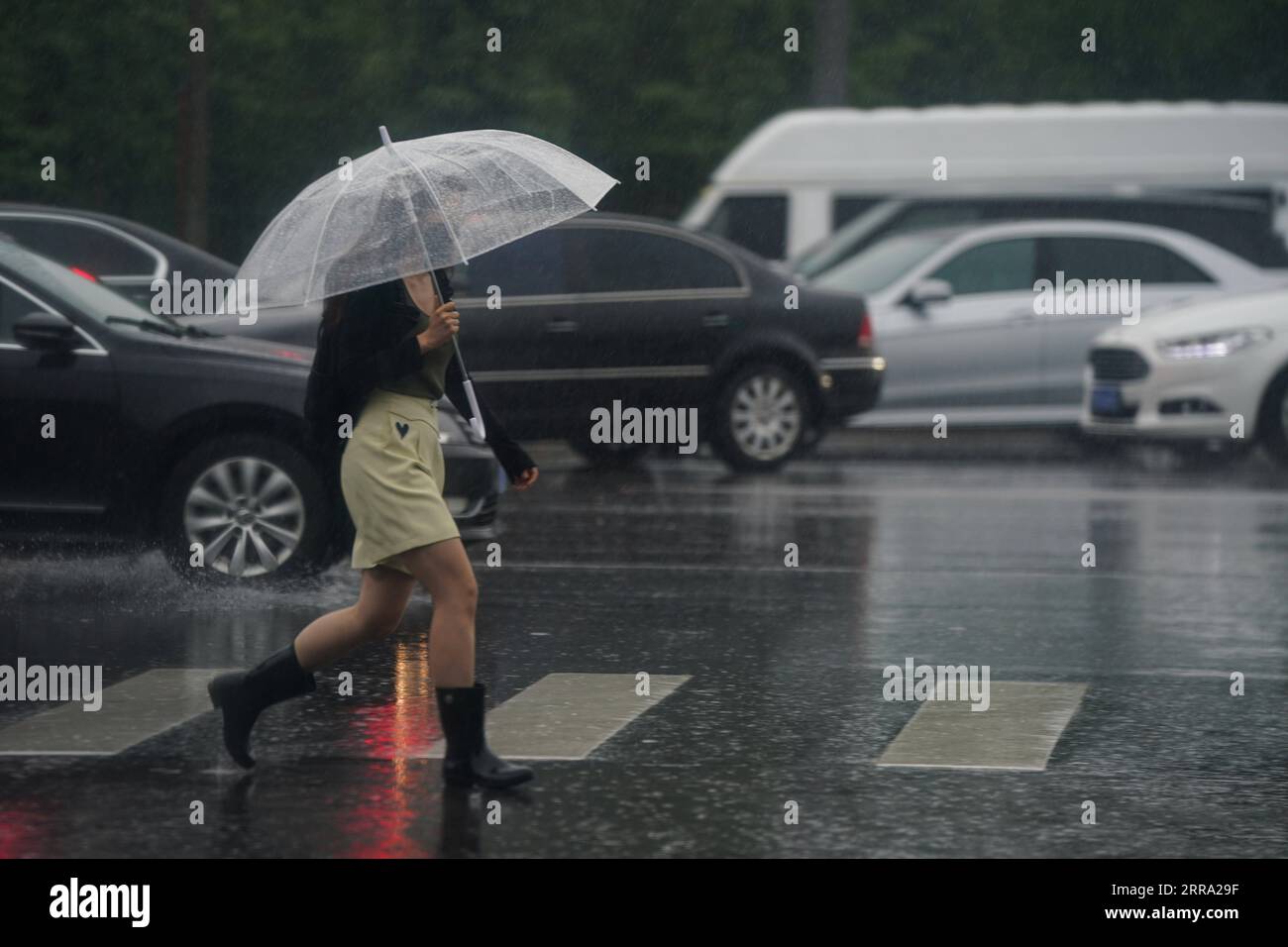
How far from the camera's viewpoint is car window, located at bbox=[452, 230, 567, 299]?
17.0 meters

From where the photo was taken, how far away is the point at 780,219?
913 inches

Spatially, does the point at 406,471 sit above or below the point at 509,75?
below

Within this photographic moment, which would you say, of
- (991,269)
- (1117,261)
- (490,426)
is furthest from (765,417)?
(490,426)

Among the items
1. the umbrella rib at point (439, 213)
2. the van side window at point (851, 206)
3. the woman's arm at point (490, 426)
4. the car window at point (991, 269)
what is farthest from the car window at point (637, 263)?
the umbrella rib at point (439, 213)

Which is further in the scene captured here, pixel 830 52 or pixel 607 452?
pixel 830 52

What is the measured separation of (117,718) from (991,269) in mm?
13072

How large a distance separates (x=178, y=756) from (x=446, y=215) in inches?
69.4

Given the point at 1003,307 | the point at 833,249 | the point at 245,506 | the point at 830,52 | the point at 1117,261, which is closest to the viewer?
the point at 245,506

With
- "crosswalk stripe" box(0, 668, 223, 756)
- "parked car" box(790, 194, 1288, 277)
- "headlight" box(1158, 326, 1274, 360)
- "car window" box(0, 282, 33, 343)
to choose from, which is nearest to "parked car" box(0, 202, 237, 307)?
"car window" box(0, 282, 33, 343)

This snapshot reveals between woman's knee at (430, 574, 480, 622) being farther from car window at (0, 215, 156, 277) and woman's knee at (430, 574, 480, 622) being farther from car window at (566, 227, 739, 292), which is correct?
car window at (566, 227, 739, 292)

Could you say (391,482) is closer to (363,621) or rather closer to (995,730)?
(363,621)

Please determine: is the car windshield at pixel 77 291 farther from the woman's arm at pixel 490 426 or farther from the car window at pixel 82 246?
the woman's arm at pixel 490 426

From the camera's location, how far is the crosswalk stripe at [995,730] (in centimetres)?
697

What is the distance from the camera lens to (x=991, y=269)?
774 inches
